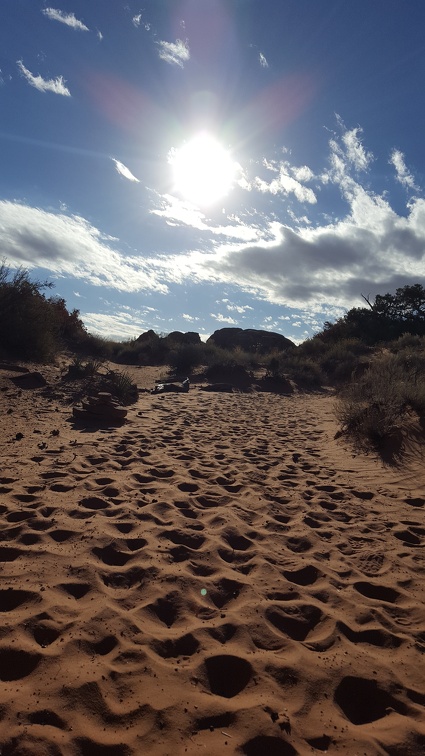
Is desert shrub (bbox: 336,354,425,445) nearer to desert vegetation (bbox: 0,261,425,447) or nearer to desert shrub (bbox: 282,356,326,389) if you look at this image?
desert vegetation (bbox: 0,261,425,447)

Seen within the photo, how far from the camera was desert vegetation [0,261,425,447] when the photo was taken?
825cm

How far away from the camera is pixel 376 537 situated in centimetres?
392

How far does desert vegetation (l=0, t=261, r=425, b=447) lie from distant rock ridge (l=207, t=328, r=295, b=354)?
0.08m

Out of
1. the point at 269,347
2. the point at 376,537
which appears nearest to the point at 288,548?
the point at 376,537

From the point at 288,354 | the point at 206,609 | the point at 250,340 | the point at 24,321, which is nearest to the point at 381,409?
the point at 206,609

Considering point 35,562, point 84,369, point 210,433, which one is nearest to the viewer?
point 35,562

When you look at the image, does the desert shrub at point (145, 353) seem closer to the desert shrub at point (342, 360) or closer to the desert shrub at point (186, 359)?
the desert shrub at point (186, 359)

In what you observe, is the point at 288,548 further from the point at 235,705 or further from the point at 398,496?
the point at 398,496

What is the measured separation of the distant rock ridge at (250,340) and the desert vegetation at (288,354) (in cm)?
8

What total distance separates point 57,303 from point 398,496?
21.7 m

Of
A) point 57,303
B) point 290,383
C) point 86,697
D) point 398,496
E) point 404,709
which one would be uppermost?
point 57,303

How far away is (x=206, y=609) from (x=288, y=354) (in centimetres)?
2350

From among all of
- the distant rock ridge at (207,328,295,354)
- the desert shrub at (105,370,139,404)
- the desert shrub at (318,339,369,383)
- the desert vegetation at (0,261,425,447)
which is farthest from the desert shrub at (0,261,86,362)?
the distant rock ridge at (207,328,295,354)

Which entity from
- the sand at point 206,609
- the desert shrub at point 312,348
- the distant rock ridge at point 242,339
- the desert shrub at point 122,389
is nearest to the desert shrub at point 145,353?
the distant rock ridge at point 242,339
